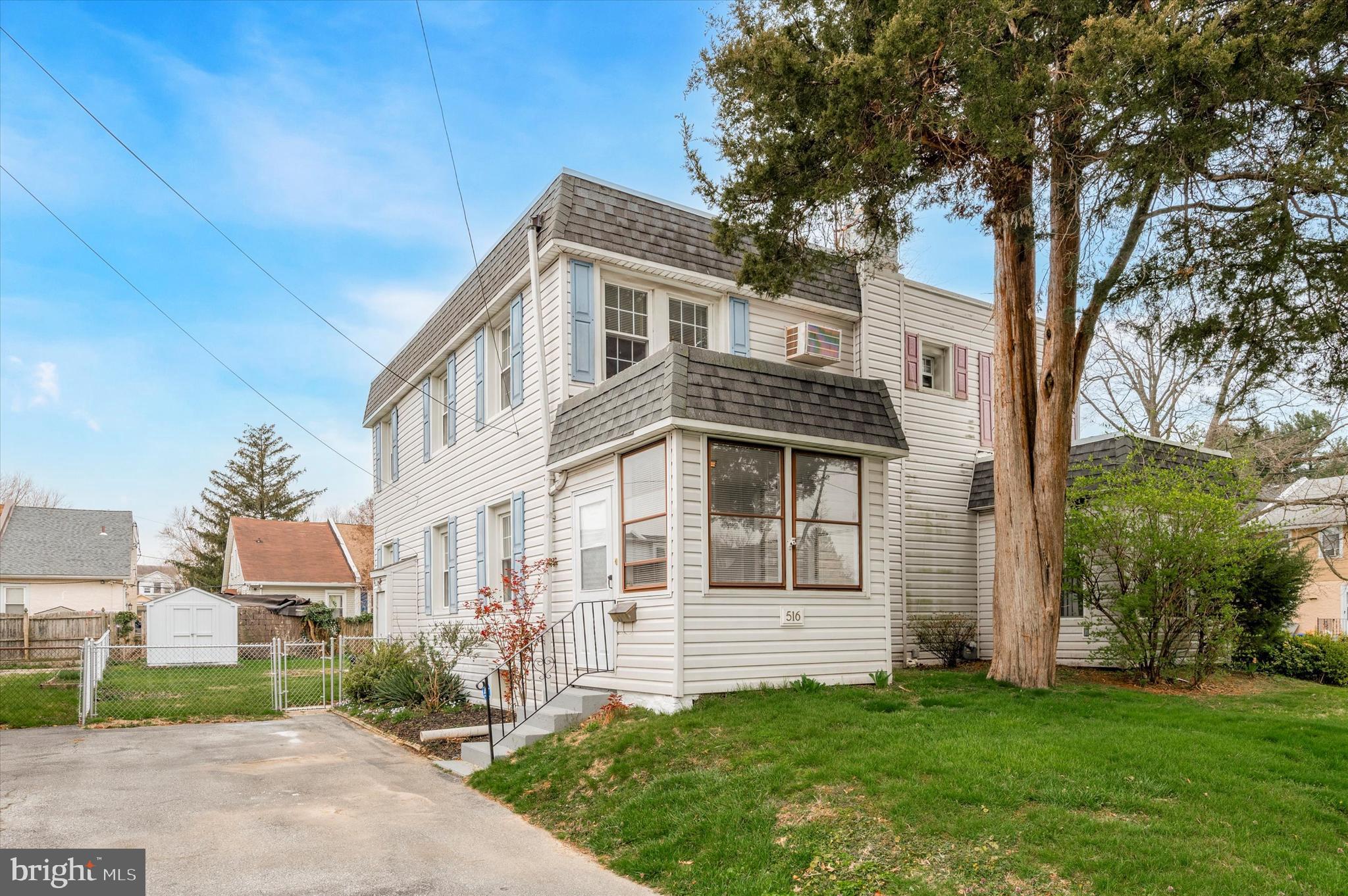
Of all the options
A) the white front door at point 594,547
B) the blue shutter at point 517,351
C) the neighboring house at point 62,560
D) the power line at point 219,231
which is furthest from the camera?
the neighboring house at point 62,560

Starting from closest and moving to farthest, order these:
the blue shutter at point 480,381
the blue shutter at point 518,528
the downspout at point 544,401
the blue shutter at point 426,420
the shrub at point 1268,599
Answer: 1. the downspout at point 544,401
2. the blue shutter at point 518,528
3. the shrub at point 1268,599
4. the blue shutter at point 480,381
5. the blue shutter at point 426,420

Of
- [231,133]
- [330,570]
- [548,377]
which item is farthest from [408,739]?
[330,570]

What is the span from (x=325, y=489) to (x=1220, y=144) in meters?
45.0

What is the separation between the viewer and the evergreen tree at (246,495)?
4291 cm

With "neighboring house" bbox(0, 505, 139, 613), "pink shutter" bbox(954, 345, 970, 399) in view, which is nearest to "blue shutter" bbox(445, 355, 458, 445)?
"pink shutter" bbox(954, 345, 970, 399)

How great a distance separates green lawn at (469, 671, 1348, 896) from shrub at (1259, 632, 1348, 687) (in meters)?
4.25

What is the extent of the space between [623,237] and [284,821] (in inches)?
284

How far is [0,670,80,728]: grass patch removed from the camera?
12344 millimetres

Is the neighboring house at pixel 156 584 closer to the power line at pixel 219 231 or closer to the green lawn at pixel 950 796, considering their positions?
the power line at pixel 219 231

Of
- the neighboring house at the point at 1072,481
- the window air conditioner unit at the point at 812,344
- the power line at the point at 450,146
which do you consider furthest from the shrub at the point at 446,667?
the neighboring house at the point at 1072,481

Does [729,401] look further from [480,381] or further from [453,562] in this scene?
[453,562]

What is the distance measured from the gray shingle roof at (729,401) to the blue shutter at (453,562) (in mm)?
4321

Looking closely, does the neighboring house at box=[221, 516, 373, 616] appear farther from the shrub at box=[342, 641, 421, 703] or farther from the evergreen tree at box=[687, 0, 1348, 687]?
the evergreen tree at box=[687, 0, 1348, 687]

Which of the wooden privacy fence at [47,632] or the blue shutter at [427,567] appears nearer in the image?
the blue shutter at [427,567]
